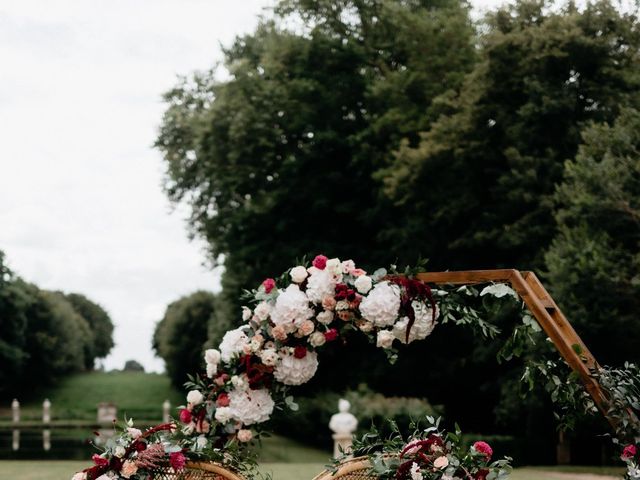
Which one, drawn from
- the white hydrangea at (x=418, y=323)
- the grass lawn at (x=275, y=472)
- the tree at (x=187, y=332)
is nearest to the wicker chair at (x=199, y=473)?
the white hydrangea at (x=418, y=323)

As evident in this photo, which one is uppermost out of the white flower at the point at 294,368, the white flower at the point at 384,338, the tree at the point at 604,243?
the tree at the point at 604,243

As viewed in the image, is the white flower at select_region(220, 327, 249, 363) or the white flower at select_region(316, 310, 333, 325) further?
the white flower at select_region(220, 327, 249, 363)

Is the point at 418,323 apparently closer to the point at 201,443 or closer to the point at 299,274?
the point at 299,274

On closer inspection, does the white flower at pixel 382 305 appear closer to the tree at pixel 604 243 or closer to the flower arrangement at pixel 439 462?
the flower arrangement at pixel 439 462

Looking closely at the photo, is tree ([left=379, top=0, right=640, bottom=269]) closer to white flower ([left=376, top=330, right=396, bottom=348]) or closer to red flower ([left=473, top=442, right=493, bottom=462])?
white flower ([left=376, top=330, right=396, bottom=348])

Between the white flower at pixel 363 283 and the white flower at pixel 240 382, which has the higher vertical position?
the white flower at pixel 363 283

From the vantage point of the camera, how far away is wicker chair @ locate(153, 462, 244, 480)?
4.72 metres

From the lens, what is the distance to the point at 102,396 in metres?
64.3

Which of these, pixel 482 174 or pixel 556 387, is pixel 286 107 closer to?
pixel 482 174

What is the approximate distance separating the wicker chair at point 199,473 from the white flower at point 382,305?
1.03 metres

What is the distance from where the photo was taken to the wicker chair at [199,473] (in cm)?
472

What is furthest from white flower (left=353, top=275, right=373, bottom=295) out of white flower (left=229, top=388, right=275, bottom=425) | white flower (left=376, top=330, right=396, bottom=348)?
white flower (left=229, top=388, right=275, bottom=425)

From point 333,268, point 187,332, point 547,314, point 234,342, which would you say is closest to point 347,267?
point 333,268

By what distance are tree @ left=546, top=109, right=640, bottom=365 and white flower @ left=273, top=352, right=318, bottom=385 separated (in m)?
11.9
